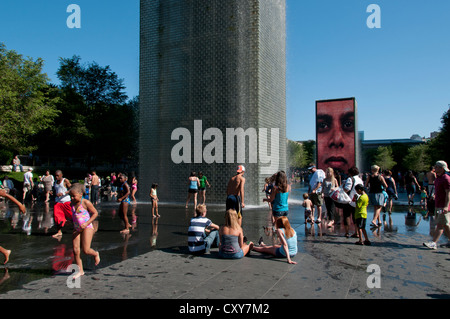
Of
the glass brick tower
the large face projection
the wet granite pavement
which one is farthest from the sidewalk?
the large face projection

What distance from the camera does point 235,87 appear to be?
18109 mm

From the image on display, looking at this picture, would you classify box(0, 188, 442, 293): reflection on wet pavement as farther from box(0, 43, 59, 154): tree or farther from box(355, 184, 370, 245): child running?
box(0, 43, 59, 154): tree

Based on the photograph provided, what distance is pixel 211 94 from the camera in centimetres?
1862

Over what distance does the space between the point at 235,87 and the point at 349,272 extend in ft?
45.4

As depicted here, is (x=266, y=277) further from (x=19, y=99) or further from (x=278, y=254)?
(x=19, y=99)

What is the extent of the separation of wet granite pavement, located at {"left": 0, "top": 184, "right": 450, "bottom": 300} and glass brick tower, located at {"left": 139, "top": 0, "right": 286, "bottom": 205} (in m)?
9.51

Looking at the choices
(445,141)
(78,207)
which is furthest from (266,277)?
(445,141)

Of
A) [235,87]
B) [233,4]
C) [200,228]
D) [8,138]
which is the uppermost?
[233,4]

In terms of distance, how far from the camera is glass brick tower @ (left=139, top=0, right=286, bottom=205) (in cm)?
1791

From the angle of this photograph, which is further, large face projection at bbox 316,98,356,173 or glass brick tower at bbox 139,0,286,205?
large face projection at bbox 316,98,356,173

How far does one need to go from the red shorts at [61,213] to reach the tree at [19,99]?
21.8 meters

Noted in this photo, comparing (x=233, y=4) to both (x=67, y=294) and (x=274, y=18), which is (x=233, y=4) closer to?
(x=274, y=18)

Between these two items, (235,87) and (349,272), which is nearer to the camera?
(349,272)
